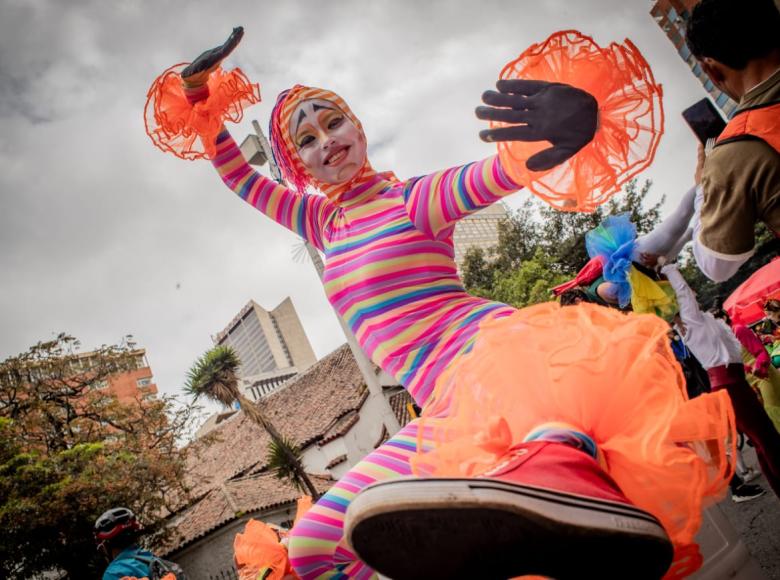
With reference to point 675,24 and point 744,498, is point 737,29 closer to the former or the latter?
point 744,498

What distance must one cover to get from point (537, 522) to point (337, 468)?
20284 mm

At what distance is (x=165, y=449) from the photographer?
15.6m

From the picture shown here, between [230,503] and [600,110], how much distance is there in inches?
731

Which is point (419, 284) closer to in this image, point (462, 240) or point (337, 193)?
point (337, 193)

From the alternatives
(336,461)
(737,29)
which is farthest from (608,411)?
(336,461)

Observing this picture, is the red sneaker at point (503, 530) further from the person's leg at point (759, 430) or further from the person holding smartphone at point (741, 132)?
the person's leg at point (759, 430)

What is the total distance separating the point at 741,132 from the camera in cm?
141

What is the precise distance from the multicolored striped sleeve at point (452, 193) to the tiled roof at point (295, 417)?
18.6m

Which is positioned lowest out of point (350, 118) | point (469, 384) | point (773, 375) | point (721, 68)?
point (773, 375)

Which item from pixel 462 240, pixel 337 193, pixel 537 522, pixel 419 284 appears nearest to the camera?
pixel 537 522

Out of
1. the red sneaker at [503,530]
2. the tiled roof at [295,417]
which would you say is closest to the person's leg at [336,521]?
the red sneaker at [503,530]

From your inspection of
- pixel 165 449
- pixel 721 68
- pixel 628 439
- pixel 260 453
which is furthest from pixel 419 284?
pixel 260 453

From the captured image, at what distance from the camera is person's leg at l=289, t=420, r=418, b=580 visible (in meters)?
1.16

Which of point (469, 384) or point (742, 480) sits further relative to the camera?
point (742, 480)
